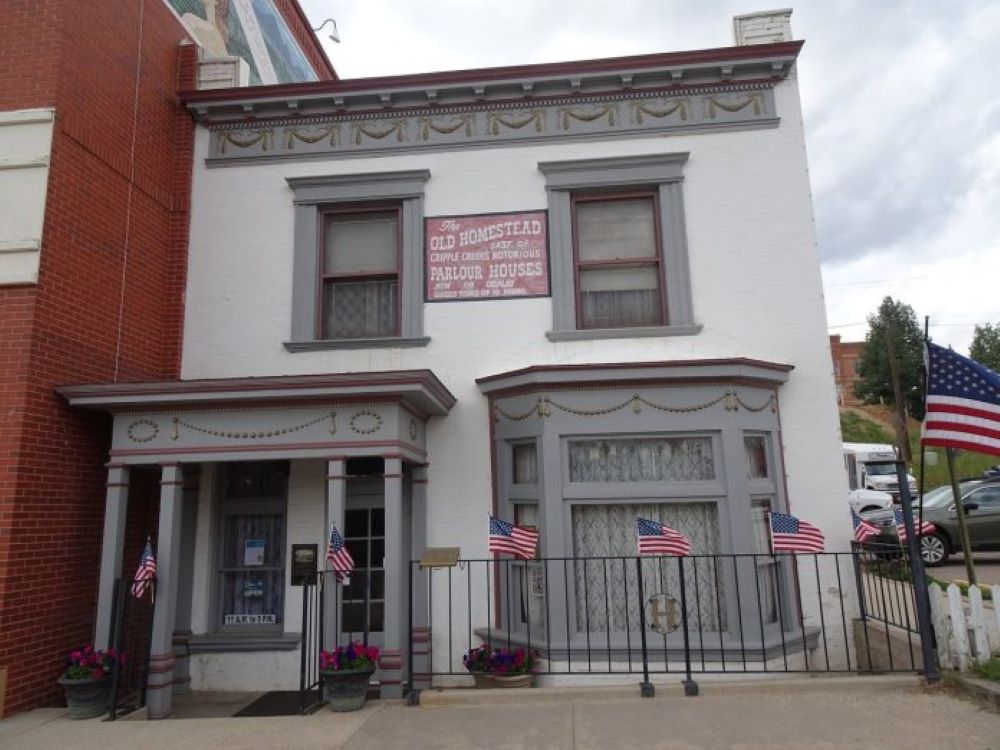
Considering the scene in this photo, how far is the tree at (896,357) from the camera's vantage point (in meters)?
44.2

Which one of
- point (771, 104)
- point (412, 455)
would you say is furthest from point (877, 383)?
point (412, 455)

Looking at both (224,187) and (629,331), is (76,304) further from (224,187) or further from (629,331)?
(629,331)

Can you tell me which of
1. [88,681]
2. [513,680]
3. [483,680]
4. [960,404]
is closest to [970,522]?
[960,404]

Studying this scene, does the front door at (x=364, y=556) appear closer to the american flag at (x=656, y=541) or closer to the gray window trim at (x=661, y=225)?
the gray window trim at (x=661, y=225)

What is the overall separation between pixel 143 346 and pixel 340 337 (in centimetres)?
226

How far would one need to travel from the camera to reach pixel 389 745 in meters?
5.14

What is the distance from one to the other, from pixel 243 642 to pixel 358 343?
3.59 m

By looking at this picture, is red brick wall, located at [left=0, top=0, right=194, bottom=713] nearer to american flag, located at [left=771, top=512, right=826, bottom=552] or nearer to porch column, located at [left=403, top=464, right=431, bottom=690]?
porch column, located at [left=403, top=464, right=431, bottom=690]

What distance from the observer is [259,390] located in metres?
6.67

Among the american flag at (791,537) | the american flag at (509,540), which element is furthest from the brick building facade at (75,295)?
the american flag at (791,537)

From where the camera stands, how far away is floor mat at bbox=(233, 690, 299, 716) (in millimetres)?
6812

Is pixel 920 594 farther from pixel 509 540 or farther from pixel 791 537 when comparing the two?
pixel 509 540

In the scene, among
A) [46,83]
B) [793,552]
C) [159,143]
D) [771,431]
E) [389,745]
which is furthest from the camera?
[159,143]

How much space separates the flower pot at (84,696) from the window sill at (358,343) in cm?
391
